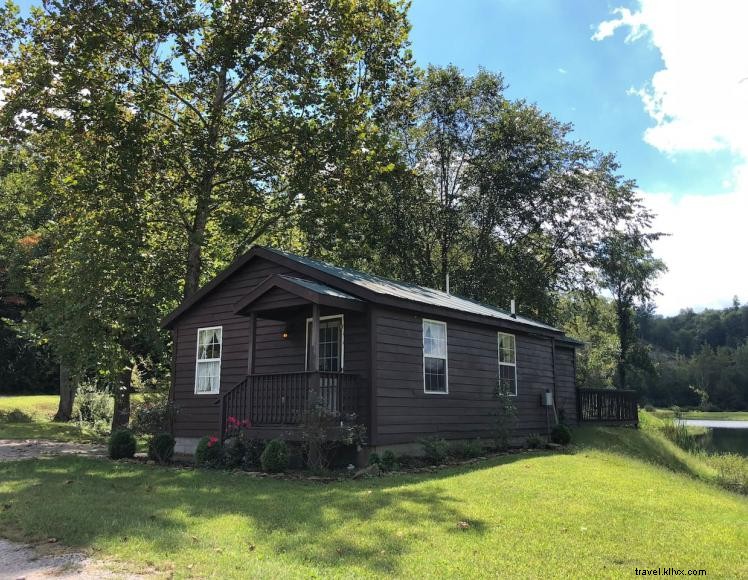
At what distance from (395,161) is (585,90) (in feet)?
20.3

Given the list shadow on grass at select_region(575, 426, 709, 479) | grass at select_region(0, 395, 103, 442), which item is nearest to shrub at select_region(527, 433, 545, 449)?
shadow on grass at select_region(575, 426, 709, 479)

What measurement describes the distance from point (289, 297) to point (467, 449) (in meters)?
4.83

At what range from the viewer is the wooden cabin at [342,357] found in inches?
420

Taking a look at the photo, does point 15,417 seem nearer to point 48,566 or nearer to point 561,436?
point 561,436

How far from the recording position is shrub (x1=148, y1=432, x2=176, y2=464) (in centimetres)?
1177

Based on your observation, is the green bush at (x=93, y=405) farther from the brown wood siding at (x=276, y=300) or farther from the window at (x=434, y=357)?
the window at (x=434, y=357)

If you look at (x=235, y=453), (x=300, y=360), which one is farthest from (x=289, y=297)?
(x=235, y=453)

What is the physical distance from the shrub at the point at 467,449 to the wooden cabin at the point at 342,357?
0.72 ft

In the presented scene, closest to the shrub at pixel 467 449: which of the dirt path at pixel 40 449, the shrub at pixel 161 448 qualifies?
the shrub at pixel 161 448

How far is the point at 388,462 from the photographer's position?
1012cm

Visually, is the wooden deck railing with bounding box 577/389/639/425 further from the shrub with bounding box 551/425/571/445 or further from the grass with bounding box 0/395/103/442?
the grass with bounding box 0/395/103/442

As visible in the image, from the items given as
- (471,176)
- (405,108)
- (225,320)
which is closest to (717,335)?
(471,176)

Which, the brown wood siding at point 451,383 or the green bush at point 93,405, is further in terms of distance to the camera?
the green bush at point 93,405

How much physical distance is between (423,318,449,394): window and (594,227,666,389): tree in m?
17.6
